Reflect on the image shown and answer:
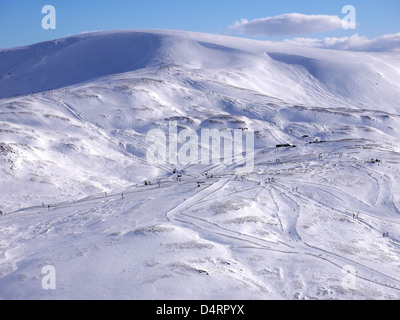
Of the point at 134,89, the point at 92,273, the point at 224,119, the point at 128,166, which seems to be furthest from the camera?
the point at 134,89

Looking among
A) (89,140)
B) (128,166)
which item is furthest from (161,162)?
(89,140)

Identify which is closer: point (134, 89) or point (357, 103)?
point (134, 89)

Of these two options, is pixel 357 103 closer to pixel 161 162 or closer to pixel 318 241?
pixel 161 162

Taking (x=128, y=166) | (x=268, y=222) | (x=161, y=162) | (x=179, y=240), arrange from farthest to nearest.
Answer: (x=161, y=162) < (x=128, y=166) < (x=268, y=222) < (x=179, y=240)

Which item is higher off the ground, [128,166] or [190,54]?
[190,54]

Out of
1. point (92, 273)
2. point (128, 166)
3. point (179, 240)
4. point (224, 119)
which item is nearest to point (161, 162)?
point (128, 166)

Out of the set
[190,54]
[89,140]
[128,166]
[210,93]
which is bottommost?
[128,166]
